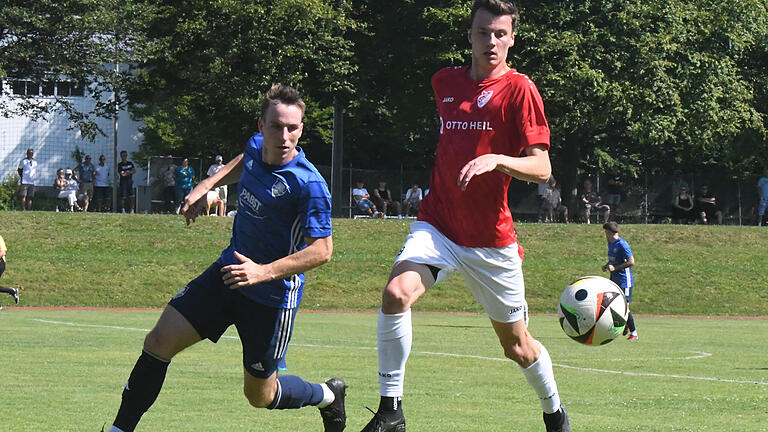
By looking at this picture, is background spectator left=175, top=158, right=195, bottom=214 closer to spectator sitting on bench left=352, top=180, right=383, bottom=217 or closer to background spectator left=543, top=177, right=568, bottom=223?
spectator sitting on bench left=352, top=180, right=383, bottom=217

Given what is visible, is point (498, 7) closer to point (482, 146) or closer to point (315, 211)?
point (482, 146)

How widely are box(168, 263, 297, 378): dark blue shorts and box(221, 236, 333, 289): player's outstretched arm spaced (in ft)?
1.29

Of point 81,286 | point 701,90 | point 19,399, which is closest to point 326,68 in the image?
point 701,90

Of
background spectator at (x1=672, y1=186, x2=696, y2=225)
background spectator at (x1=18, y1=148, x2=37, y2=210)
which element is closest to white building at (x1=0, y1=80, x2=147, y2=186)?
background spectator at (x1=18, y1=148, x2=37, y2=210)

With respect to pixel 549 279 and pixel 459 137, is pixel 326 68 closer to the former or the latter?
pixel 549 279

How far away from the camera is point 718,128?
41594 millimetres

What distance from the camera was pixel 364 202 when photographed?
40.8 meters

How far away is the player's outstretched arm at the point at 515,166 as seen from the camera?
5891 millimetres

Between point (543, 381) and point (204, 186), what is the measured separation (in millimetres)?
2493

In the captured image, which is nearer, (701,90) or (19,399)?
(19,399)

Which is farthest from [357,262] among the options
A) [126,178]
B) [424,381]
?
[424,381]

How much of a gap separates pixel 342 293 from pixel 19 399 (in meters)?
19.6

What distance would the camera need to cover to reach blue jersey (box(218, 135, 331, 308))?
6.72 metres

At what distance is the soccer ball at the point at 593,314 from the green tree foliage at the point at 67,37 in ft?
101
